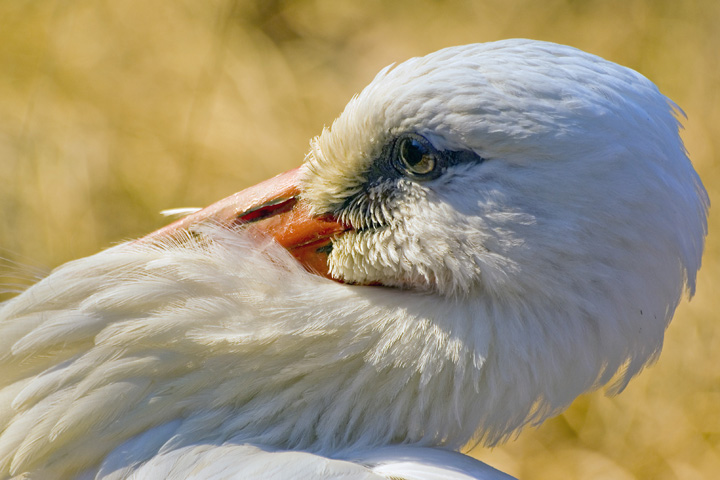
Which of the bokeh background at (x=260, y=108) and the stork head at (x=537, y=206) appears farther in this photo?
the bokeh background at (x=260, y=108)

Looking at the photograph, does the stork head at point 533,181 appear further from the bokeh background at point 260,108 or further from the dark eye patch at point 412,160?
the bokeh background at point 260,108

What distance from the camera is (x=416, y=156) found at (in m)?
1.07

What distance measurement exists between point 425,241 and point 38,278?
24.7 inches

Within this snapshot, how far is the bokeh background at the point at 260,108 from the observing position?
2.77m

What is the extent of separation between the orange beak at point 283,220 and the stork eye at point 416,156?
137 millimetres

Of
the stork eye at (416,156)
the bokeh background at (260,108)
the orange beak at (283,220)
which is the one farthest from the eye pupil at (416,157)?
the bokeh background at (260,108)

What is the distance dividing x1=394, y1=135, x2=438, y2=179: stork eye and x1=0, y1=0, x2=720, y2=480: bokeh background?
6.06 ft

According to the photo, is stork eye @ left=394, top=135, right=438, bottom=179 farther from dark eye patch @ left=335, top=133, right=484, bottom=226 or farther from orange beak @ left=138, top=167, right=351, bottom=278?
orange beak @ left=138, top=167, right=351, bottom=278

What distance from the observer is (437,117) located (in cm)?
102

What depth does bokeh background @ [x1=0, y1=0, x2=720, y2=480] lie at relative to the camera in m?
2.77

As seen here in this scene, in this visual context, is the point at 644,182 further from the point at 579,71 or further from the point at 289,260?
the point at 289,260

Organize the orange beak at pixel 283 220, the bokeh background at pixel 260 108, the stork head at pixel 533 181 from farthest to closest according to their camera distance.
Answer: the bokeh background at pixel 260 108 → the orange beak at pixel 283 220 → the stork head at pixel 533 181

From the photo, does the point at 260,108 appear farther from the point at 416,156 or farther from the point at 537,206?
the point at 537,206

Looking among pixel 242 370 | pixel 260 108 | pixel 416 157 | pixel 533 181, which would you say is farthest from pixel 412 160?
pixel 260 108
